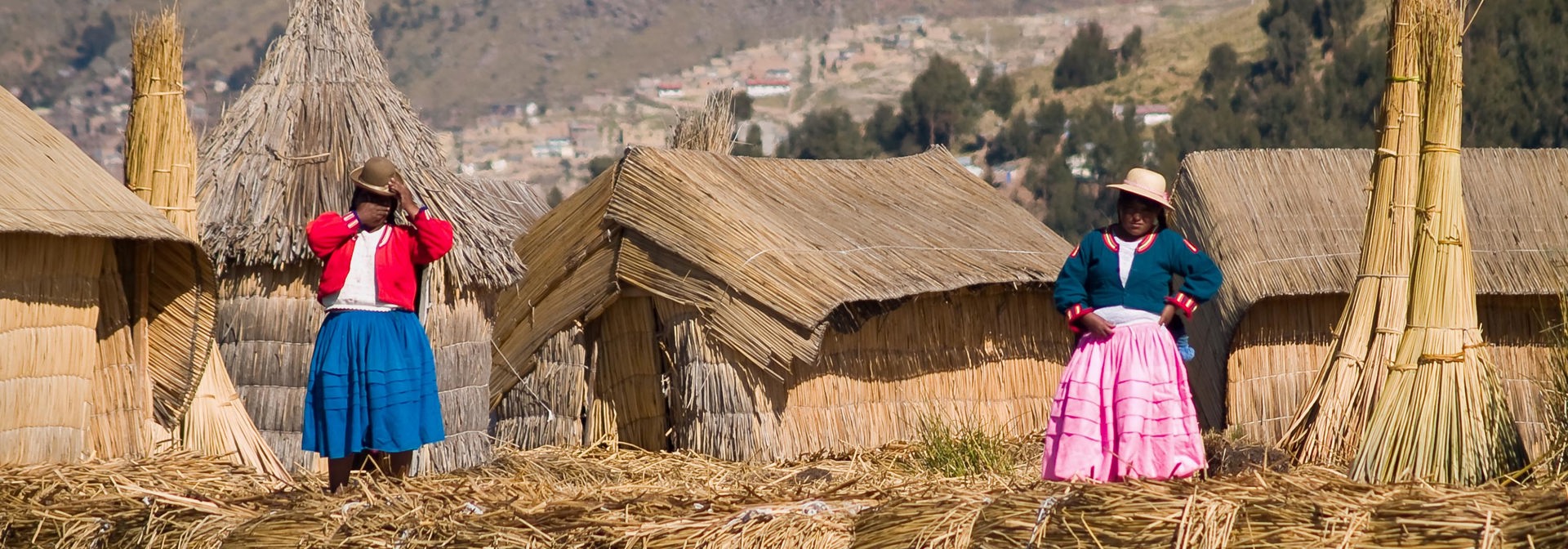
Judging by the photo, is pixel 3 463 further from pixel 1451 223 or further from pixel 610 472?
pixel 1451 223

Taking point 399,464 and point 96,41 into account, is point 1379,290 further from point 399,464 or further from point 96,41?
point 96,41

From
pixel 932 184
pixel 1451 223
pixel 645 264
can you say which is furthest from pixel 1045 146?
pixel 1451 223

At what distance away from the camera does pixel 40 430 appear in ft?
23.4

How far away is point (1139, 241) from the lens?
634 centimetres

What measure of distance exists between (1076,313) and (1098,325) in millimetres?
117

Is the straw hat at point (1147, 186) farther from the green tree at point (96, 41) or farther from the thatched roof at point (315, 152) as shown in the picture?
the green tree at point (96, 41)

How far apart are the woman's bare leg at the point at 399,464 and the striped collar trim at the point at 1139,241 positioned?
104 inches

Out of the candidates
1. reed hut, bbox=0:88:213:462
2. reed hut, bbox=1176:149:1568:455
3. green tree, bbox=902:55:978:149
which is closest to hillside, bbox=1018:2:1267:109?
green tree, bbox=902:55:978:149

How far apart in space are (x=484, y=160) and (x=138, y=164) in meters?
60.4

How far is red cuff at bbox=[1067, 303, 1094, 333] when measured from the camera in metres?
6.34

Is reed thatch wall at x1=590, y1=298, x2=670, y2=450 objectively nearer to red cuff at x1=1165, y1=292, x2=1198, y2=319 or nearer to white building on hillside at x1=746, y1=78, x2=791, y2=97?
red cuff at x1=1165, y1=292, x2=1198, y2=319

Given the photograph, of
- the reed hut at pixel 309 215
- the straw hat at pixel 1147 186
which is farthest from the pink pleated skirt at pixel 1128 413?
the reed hut at pixel 309 215

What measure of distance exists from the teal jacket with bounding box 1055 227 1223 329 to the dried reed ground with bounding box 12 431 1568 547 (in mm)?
756

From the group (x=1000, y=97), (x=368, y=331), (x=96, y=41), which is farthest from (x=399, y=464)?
(x=96, y=41)
